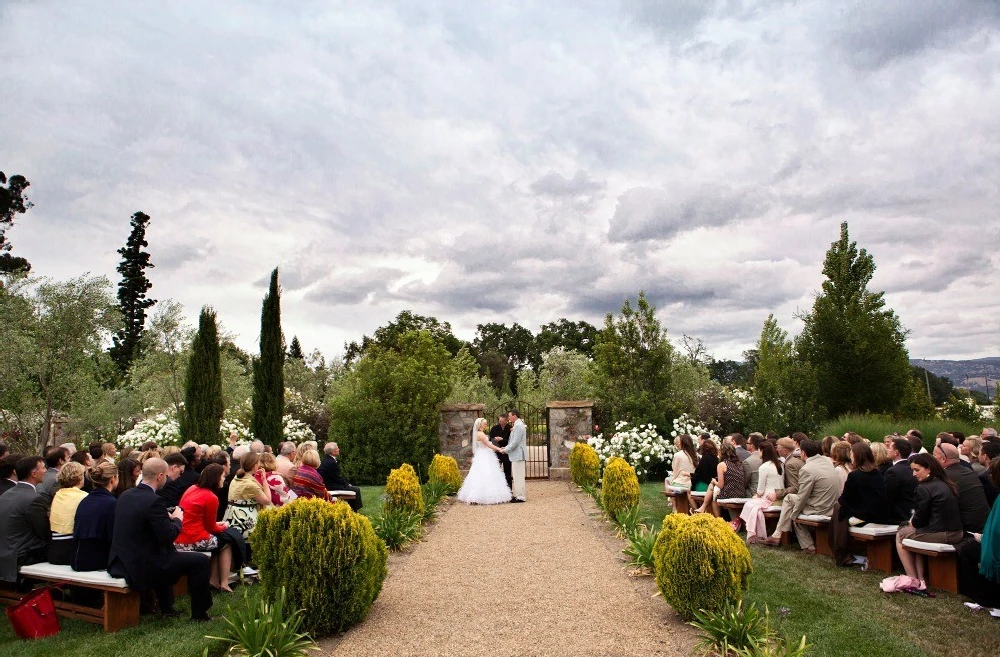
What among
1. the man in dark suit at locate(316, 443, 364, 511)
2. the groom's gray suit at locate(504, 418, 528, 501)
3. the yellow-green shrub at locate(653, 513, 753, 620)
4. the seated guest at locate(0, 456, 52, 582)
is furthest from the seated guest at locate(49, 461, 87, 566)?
the groom's gray suit at locate(504, 418, 528, 501)

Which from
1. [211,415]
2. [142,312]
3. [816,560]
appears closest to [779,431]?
[816,560]

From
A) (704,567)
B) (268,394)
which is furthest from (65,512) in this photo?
(268,394)

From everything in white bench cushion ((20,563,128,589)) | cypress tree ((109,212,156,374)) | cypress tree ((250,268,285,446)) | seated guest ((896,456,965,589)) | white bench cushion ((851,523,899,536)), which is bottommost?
white bench cushion ((20,563,128,589))

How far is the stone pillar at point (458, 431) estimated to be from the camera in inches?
698

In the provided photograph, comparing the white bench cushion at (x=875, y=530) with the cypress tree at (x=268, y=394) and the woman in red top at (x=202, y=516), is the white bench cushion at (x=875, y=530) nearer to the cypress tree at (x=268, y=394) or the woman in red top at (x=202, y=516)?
the woman in red top at (x=202, y=516)

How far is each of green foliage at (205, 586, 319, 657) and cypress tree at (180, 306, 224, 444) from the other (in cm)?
1256

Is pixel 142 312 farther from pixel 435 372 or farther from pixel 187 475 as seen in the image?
pixel 187 475

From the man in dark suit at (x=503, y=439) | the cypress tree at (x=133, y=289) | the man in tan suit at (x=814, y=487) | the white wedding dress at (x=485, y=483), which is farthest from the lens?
the cypress tree at (x=133, y=289)

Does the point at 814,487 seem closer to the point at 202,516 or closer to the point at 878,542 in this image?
the point at 878,542

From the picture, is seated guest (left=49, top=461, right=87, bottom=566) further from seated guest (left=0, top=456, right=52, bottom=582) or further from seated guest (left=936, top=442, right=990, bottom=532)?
seated guest (left=936, top=442, right=990, bottom=532)

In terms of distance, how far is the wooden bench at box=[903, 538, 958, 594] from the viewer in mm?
6367

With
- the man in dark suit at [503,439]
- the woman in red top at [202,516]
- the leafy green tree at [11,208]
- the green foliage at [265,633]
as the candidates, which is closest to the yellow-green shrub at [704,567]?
the green foliage at [265,633]

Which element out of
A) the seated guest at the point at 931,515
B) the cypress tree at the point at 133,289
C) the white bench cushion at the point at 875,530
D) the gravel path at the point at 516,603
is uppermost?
the cypress tree at the point at 133,289

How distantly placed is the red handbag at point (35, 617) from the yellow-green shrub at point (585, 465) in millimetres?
10208
